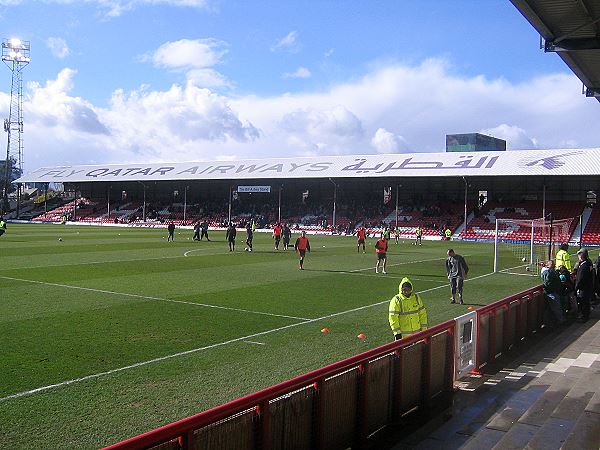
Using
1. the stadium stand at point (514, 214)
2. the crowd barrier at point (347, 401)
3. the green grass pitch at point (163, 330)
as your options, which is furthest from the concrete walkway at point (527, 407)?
the stadium stand at point (514, 214)

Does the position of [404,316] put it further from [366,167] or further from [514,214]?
[366,167]

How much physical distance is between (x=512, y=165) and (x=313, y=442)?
47064 millimetres

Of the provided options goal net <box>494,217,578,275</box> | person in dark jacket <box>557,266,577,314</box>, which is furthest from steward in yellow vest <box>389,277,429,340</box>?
goal net <box>494,217,578,275</box>

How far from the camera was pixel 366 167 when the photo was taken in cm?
5638

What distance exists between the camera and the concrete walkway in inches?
259

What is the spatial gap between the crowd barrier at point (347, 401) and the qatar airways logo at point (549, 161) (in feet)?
135

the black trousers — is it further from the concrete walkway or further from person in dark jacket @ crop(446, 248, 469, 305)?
person in dark jacket @ crop(446, 248, 469, 305)

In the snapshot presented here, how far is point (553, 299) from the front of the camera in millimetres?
13070

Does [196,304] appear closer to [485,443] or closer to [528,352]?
[528,352]

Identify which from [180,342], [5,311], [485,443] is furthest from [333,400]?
[5,311]

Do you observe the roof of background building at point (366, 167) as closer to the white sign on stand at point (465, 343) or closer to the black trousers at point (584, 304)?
the black trousers at point (584, 304)

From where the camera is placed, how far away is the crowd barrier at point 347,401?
15.6 feet

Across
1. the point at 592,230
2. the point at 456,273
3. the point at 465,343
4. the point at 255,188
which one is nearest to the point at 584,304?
Result: the point at 456,273

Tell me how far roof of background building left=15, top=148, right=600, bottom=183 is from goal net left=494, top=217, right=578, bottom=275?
480 cm
